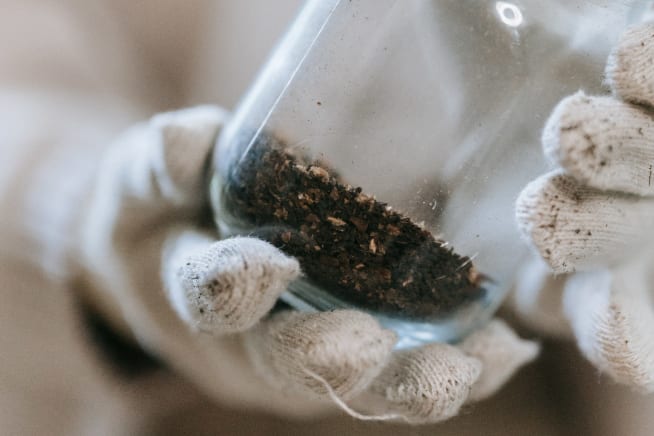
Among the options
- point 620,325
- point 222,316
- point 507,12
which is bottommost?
point 222,316

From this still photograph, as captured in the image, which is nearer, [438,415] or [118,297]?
[438,415]

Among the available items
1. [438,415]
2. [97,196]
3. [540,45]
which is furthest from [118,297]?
[540,45]

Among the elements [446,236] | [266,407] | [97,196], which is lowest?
[266,407]

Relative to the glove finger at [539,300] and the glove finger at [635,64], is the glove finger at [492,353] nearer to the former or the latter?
the glove finger at [539,300]

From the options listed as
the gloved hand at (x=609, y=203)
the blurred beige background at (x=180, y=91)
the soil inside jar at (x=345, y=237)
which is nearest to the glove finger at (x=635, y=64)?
the gloved hand at (x=609, y=203)

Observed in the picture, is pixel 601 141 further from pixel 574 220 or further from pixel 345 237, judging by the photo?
pixel 345 237

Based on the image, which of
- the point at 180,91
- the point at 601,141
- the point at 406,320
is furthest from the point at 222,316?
the point at 180,91

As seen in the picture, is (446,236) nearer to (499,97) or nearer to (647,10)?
(499,97)
